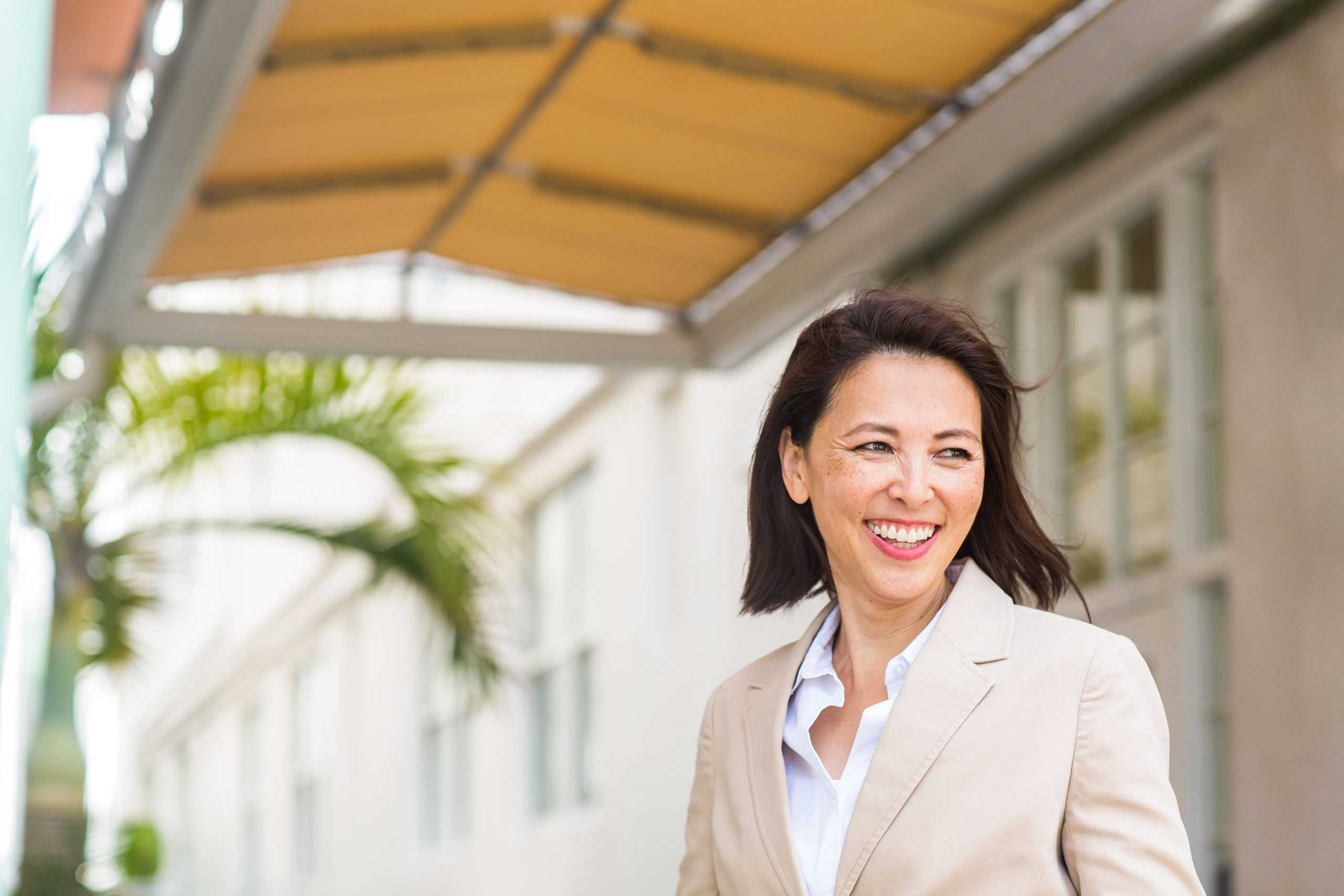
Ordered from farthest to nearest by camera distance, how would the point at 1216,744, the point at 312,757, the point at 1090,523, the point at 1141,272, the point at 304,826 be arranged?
the point at 304,826, the point at 312,757, the point at 1090,523, the point at 1141,272, the point at 1216,744

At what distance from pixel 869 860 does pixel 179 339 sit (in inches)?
164

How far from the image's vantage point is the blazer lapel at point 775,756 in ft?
6.99

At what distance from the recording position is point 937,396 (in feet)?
7.18

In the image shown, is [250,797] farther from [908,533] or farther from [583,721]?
[908,533]

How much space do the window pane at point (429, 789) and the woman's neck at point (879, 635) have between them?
1097 cm

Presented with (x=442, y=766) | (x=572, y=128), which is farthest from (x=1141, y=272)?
(x=442, y=766)

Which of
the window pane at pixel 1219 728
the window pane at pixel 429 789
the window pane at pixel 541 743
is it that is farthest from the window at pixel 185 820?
the window pane at pixel 1219 728

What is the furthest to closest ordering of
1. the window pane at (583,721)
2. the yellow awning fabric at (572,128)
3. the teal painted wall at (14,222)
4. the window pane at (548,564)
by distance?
the window pane at (548,564) < the window pane at (583,721) < the yellow awning fabric at (572,128) < the teal painted wall at (14,222)

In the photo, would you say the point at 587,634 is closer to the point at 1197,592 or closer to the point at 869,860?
the point at 1197,592

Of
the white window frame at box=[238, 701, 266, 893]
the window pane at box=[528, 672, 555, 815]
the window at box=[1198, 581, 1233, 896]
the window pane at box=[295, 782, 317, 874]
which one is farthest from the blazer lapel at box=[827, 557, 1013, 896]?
the white window frame at box=[238, 701, 266, 893]

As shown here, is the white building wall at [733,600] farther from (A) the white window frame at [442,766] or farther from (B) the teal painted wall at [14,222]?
(B) the teal painted wall at [14,222]

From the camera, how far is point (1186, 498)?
220 inches

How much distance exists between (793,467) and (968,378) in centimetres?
31

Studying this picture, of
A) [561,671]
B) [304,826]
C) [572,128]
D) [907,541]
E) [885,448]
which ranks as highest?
[572,128]
